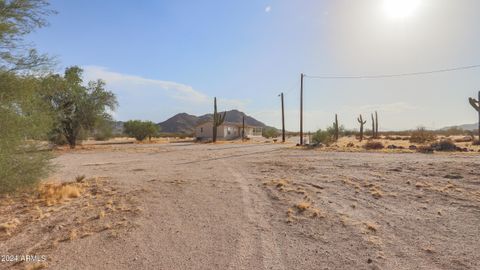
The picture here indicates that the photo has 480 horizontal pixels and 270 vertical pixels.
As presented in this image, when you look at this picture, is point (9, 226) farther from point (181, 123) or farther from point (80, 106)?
point (181, 123)

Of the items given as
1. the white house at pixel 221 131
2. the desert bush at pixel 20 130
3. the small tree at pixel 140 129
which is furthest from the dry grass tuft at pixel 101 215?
the white house at pixel 221 131

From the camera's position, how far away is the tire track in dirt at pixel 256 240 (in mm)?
5316

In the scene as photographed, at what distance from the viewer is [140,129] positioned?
56.4m

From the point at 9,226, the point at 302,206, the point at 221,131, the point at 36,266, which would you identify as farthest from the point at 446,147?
the point at 221,131

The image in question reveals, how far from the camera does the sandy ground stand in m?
5.44

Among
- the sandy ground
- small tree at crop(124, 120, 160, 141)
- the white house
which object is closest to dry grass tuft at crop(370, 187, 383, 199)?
the sandy ground

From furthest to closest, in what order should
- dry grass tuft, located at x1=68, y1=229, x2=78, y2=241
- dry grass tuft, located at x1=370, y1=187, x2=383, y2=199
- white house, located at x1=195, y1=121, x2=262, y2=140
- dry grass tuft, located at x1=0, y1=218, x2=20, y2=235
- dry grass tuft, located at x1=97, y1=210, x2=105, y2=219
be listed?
white house, located at x1=195, y1=121, x2=262, y2=140 → dry grass tuft, located at x1=370, y1=187, x2=383, y2=199 → dry grass tuft, located at x1=97, y1=210, x2=105, y2=219 → dry grass tuft, located at x1=0, y1=218, x2=20, y2=235 → dry grass tuft, located at x1=68, y1=229, x2=78, y2=241

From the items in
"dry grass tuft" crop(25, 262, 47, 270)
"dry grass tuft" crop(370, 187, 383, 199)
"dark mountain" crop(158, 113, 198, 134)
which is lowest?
"dry grass tuft" crop(25, 262, 47, 270)

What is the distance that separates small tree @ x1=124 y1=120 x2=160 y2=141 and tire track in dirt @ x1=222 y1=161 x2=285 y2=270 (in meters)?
49.9

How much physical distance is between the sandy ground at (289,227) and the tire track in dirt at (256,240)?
18 mm

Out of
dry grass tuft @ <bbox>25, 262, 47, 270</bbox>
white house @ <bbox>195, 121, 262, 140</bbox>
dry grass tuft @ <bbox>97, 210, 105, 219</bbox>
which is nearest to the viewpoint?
dry grass tuft @ <bbox>25, 262, 47, 270</bbox>

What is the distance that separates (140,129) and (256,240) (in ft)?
173

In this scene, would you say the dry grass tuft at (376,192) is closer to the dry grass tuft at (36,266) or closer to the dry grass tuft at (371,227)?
the dry grass tuft at (371,227)

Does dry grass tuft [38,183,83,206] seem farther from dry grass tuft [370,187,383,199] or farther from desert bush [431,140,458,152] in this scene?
desert bush [431,140,458,152]
